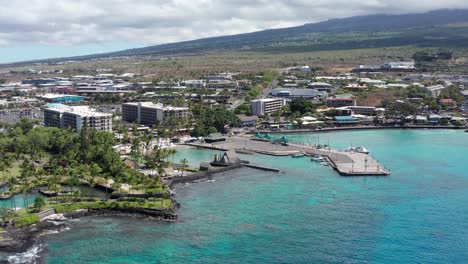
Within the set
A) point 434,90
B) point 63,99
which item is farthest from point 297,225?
point 63,99

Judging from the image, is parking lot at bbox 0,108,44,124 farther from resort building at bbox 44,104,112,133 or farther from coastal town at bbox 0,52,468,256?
resort building at bbox 44,104,112,133

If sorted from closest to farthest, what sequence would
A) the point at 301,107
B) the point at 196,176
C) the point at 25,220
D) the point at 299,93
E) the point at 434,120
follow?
the point at 25,220 < the point at 196,176 < the point at 434,120 < the point at 301,107 < the point at 299,93

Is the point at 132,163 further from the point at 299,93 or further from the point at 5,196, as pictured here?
the point at 299,93

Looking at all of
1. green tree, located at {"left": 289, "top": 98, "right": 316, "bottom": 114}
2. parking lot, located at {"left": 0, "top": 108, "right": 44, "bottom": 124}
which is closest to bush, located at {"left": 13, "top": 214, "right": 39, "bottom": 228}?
parking lot, located at {"left": 0, "top": 108, "right": 44, "bottom": 124}

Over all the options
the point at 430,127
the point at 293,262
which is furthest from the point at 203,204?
the point at 430,127

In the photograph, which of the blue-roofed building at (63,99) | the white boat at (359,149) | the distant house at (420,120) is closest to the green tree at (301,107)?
the distant house at (420,120)

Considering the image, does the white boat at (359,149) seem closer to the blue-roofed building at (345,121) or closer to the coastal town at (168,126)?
the coastal town at (168,126)

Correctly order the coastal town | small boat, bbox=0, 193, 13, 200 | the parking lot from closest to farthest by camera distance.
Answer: the coastal town, small boat, bbox=0, 193, 13, 200, the parking lot
